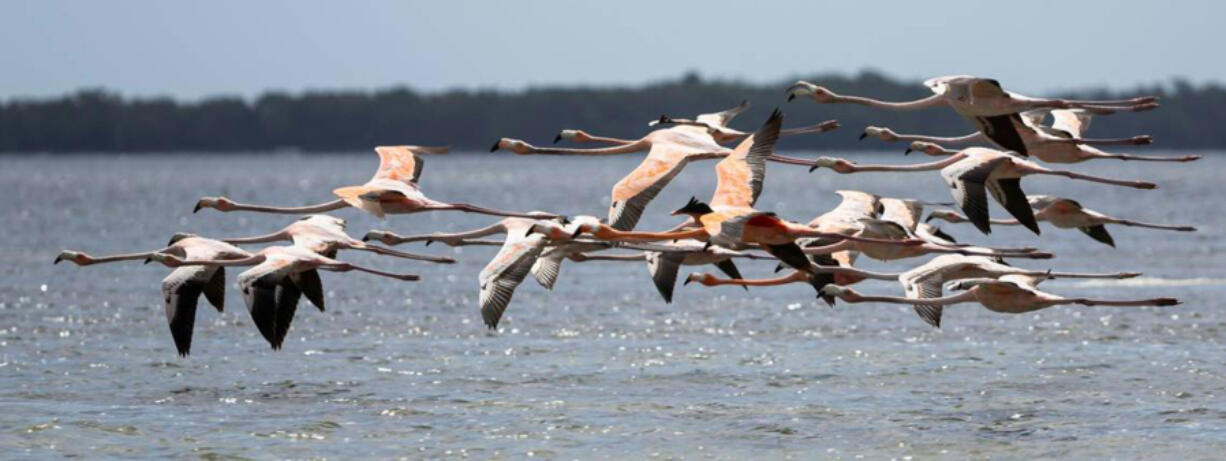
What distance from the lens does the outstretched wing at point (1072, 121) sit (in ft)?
56.7

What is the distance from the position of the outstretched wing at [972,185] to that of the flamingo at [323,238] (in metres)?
4.20

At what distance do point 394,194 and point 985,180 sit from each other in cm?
465

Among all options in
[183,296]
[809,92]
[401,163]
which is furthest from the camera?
[401,163]

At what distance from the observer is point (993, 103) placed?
1498 centimetres

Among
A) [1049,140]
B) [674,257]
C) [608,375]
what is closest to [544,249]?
[674,257]

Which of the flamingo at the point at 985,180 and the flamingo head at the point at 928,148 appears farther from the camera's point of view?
the flamingo head at the point at 928,148

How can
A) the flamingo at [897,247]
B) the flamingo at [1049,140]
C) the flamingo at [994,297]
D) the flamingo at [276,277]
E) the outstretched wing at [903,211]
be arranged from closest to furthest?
the flamingo at [897,247] < the flamingo at [994,297] < the flamingo at [276,277] < the flamingo at [1049,140] < the outstretched wing at [903,211]

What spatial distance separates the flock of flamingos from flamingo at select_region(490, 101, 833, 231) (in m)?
0.02

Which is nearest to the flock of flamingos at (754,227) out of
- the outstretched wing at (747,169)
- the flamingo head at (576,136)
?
the outstretched wing at (747,169)

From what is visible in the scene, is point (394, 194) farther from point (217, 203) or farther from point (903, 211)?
point (903, 211)

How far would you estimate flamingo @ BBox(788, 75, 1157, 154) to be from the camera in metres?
14.8

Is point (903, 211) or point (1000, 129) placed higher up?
point (1000, 129)

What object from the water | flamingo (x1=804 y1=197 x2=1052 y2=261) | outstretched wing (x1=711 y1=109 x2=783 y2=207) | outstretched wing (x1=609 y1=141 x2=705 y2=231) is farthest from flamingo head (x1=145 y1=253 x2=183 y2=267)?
flamingo (x1=804 y1=197 x2=1052 y2=261)

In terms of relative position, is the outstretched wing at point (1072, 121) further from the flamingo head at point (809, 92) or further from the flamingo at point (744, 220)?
the flamingo at point (744, 220)
